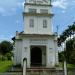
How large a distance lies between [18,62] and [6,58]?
22004 millimetres

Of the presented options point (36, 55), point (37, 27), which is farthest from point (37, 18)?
point (36, 55)

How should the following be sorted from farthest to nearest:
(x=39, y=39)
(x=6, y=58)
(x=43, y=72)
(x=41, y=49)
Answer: (x=6, y=58) → (x=41, y=49) → (x=39, y=39) → (x=43, y=72)

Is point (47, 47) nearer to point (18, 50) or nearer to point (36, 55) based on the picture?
point (36, 55)

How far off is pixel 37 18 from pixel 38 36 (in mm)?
2992

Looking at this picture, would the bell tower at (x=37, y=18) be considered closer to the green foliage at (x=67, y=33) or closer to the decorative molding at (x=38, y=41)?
the decorative molding at (x=38, y=41)

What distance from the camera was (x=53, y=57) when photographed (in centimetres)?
3322

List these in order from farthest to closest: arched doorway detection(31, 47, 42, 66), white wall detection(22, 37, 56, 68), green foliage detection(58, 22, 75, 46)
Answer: green foliage detection(58, 22, 75, 46), arched doorway detection(31, 47, 42, 66), white wall detection(22, 37, 56, 68)

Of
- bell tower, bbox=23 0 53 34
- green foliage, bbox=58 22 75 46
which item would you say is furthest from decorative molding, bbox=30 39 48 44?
Answer: green foliage, bbox=58 22 75 46

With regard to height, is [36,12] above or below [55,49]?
above

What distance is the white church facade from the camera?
108 ft

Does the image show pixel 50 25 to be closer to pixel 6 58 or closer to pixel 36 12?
pixel 36 12

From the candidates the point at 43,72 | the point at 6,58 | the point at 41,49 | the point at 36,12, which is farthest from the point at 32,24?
the point at 6,58

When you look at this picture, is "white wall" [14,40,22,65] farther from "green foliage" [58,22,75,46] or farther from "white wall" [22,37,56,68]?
"green foliage" [58,22,75,46]

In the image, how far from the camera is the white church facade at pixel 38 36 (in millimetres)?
32969
